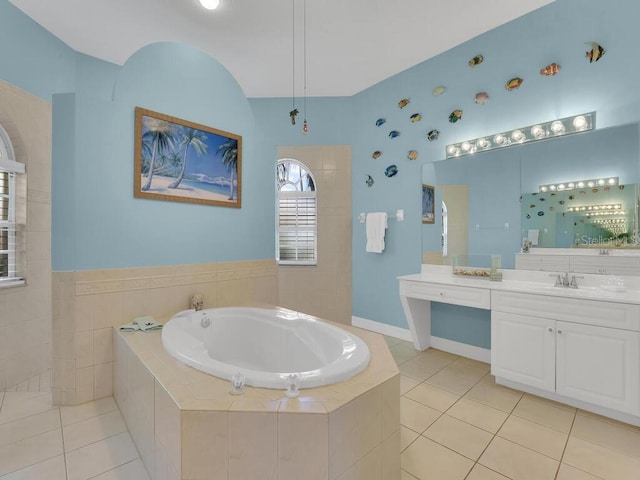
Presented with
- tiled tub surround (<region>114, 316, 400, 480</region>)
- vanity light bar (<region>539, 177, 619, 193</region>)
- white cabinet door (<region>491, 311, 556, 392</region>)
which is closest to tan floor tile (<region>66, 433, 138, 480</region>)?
tiled tub surround (<region>114, 316, 400, 480</region>)

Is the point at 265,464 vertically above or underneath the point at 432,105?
underneath

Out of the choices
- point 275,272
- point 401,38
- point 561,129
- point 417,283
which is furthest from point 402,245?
point 401,38

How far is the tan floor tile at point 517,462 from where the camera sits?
1.51m

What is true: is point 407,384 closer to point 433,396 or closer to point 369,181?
point 433,396

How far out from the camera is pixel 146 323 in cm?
219

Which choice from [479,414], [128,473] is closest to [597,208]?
[479,414]

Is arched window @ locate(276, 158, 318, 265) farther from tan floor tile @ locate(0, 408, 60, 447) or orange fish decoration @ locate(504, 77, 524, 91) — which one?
tan floor tile @ locate(0, 408, 60, 447)

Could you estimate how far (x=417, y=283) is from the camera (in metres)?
2.94

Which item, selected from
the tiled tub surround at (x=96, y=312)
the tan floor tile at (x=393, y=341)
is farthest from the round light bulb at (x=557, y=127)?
the tiled tub surround at (x=96, y=312)

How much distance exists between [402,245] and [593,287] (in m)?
1.66

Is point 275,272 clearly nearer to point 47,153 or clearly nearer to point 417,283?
point 417,283

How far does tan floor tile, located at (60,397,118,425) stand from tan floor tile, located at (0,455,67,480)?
0.38 m

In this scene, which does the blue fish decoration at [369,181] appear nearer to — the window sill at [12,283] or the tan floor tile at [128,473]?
the tan floor tile at [128,473]

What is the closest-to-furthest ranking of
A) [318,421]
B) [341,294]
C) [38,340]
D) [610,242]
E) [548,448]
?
[318,421]
[548,448]
[610,242]
[38,340]
[341,294]
